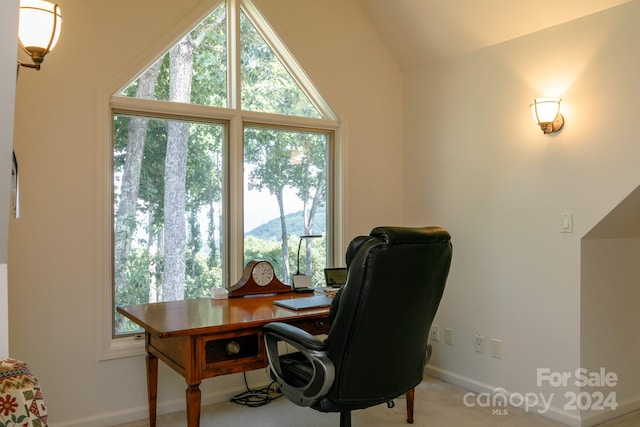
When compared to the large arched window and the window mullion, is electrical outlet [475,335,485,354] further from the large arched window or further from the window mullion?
the window mullion

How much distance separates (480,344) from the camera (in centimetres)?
346

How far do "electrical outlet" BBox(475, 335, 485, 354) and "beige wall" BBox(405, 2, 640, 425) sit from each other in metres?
0.04

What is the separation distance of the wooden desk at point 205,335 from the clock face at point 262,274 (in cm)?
30

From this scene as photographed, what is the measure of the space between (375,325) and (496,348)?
1628 mm

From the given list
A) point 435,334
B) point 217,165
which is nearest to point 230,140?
point 217,165

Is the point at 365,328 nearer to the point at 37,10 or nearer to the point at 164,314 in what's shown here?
the point at 164,314

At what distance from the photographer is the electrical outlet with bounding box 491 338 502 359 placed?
3322 millimetres

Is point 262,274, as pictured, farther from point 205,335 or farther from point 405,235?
point 405,235

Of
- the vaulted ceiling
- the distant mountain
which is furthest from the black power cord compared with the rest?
the vaulted ceiling

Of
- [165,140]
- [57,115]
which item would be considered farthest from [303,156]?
[57,115]

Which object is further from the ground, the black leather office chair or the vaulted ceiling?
the vaulted ceiling

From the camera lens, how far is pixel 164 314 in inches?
101

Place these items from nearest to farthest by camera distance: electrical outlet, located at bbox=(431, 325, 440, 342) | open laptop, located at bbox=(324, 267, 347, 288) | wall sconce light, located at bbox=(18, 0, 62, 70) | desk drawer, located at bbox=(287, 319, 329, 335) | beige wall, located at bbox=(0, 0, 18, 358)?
beige wall, located at bbox=(0, 0, 18, 358)
wall sconce light, located at bbox=(18, 0, 62, 70)
desk drawer, located at bbox=(287, 319, 329, 335)
open laptop, located at bbox=(324, 267, 347, 288)
electrical outlet, located at bbox=(431, 325, 440, 342)

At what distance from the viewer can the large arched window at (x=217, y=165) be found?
10.2 ft
